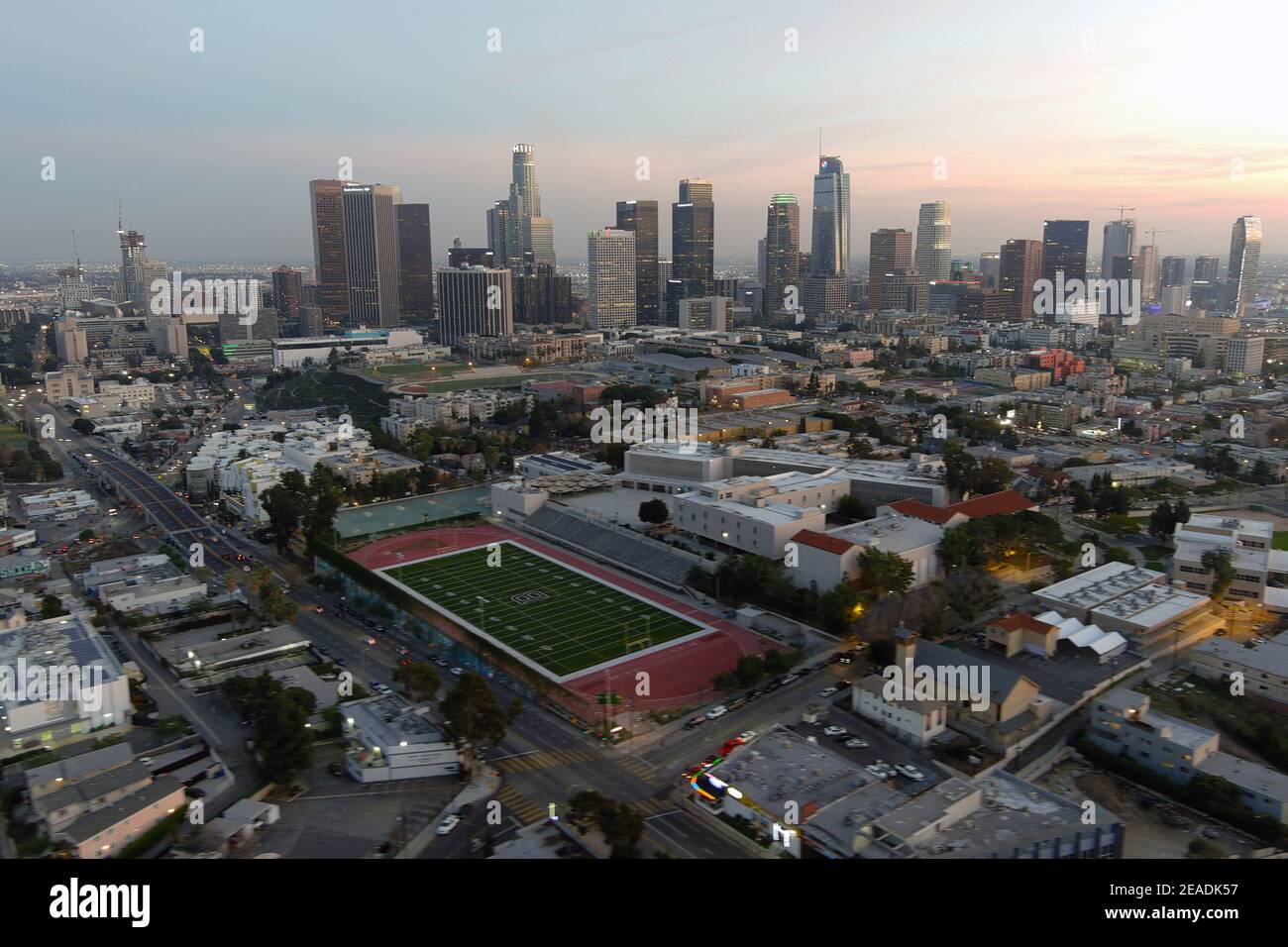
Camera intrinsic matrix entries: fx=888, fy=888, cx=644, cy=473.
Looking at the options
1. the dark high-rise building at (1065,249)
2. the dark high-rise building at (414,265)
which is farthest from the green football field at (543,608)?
the dark high-rise building at (1065,249)

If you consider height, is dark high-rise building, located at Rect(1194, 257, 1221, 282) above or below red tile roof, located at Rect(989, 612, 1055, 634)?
above

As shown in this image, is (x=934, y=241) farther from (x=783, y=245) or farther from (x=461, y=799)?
(x=461, y=799)

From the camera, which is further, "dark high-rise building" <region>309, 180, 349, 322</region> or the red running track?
"dark high-rise building" <region>309, 180, 349, 322</region>

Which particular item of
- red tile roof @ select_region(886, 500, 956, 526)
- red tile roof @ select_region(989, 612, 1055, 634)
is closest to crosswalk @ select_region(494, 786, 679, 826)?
red tile roof @ select_region(989, 612, 1055, 634)

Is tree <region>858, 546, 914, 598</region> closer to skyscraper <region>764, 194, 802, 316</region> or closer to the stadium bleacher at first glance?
the stadium bleacher

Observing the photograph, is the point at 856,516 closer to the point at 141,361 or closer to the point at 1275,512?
the point at 1275,512
